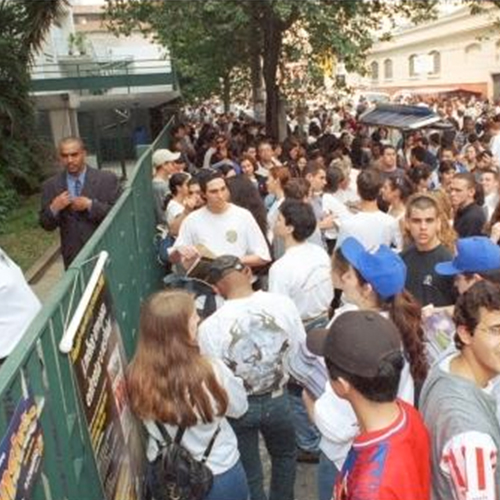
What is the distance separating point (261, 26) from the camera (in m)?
15.6

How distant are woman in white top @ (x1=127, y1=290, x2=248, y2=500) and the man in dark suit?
2.66 m

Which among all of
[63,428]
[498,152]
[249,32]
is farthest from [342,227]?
[249,32]

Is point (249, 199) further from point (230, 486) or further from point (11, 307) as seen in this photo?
point (230, 486)

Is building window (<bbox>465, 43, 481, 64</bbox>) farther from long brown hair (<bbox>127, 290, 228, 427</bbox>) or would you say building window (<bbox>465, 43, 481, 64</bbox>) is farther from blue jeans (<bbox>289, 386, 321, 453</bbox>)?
long brown hair (<bbox>127, 290, 228, 427</bbox>)

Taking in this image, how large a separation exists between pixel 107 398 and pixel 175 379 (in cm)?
29

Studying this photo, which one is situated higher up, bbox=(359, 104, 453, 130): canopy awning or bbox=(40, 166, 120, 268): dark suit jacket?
bbox=(40, 166, 120, 268): dark suit jacket

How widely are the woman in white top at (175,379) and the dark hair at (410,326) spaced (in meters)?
0.79

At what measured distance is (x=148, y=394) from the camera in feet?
9.39

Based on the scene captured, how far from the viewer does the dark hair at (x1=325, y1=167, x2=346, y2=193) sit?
6957 mm

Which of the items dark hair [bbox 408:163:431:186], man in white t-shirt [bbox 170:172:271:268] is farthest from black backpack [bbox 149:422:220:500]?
dark hair [bbox 408:163:431:186]

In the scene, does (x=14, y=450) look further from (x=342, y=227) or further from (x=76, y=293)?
(x=342, y=227)

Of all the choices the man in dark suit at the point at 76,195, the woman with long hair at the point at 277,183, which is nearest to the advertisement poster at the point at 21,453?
the man in dark suit at the point at 76,195

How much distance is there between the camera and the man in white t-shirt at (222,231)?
17.4 feet

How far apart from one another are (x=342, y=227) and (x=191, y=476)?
2929 mm
